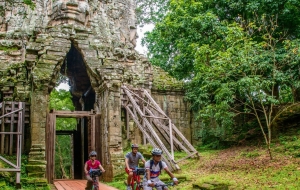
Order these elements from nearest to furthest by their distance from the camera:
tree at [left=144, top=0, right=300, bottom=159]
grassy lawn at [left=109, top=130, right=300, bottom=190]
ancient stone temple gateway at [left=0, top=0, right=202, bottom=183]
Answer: grassy lawn at [left=109, top=130, right=300, bottom=190] < ancient stone temple gateway at [left=0, top=0, right=202, bottom=183] < tree at [left=144, top=0, right=300, bottom=159]

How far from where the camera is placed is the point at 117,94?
12.1 meters

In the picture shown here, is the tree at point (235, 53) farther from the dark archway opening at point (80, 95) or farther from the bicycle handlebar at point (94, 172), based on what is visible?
the bicycle handlebar at point (94, 172)

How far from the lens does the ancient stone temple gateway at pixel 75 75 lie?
36.7 feet

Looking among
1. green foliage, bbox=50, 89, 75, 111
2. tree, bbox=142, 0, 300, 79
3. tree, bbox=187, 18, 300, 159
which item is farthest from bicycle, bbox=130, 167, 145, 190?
green foliage, bbox=50, 89, 75, 111

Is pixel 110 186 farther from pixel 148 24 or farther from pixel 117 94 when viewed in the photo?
pixel 148 24

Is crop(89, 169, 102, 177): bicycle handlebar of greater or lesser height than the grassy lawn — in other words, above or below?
above

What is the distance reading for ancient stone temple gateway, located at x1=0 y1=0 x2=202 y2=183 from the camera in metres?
11.2

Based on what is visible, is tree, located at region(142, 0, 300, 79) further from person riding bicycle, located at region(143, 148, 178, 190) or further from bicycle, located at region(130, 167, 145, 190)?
person riding bicycle, located at region(143, 148, 178, 190)

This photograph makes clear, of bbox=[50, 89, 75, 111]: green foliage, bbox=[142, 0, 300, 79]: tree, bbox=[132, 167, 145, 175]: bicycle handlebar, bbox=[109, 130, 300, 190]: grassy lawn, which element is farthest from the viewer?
bbox=[50, 89, 75, 111]: green foliage

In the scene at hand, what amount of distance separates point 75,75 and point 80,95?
1087 mm

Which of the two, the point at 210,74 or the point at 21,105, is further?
the point at 210,74

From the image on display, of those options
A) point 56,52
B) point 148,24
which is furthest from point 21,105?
point 148,24

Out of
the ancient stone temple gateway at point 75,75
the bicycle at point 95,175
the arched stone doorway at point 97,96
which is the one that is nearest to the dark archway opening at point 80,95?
the ancient stone temple gateway at point 75,75

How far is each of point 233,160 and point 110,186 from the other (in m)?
5.80
